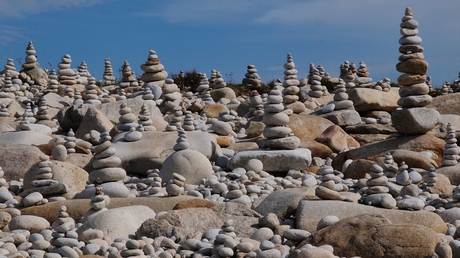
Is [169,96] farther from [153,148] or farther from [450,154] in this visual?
[450,154]

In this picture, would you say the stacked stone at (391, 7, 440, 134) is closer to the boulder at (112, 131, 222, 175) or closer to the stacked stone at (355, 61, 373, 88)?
the boulder at (112, 131, 222, 175)

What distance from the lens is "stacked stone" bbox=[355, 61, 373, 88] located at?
2033 cm

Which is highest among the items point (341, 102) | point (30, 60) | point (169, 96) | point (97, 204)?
point (30, 60)

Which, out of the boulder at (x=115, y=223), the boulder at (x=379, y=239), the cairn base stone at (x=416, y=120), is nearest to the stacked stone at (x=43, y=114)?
the cairn base stone at (x=416, y=120)

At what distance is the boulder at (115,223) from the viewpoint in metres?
7.16

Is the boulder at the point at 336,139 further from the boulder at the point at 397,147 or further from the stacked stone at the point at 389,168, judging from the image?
the stacked stone at the point at 389,168

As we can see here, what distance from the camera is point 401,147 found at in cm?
1277

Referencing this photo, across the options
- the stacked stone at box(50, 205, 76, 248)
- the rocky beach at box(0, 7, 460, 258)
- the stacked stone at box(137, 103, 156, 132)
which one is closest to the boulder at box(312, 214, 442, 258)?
the rocky beach at box(0, 7, 460, 258)

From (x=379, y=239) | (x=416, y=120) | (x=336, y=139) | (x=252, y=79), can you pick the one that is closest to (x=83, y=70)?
(x=252, y=79)

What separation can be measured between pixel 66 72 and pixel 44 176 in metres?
13.9

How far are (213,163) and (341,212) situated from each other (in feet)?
16.5

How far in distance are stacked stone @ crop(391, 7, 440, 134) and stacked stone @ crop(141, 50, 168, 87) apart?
8.03 meters

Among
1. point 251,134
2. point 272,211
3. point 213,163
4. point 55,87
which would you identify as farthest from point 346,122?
point 55,87

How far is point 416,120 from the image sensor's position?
13.0m
